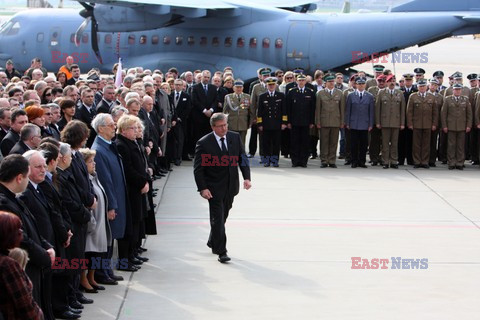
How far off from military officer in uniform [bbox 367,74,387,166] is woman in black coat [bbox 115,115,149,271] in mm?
8440

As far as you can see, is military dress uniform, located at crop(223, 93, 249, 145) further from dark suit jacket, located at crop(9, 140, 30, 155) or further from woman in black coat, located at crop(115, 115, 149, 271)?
dark suit jacket, located at crop(9, 140, 30, 155)

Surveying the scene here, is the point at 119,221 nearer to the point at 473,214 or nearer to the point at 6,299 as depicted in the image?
the point at 6,299

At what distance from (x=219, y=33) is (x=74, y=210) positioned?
18787 mm

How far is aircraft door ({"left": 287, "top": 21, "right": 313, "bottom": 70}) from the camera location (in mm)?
25188

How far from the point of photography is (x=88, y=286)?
9.05 m

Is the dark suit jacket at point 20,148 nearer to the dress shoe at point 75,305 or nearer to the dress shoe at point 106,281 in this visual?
the dress shoe at point 75,305

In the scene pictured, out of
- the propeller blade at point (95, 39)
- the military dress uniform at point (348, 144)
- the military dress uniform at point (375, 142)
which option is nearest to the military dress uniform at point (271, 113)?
the military dress uniform at point (348, 144)

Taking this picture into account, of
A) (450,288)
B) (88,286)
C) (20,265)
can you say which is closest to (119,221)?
(88,286)

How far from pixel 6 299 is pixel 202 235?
6.48 meters

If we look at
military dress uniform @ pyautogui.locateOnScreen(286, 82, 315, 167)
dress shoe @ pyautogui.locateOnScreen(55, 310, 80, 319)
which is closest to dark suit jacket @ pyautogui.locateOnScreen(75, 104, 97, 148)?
dress shoe @ pyautogui.locateOnScreen(55, 310, 80, 319)

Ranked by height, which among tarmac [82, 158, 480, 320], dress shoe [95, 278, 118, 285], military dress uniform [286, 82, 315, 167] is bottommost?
tarmac [82, 158, 480, 320]

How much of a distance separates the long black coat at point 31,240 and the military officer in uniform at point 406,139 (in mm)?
11976

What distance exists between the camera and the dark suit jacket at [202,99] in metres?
18.0

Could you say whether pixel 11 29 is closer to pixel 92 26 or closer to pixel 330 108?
pixel 92 26
